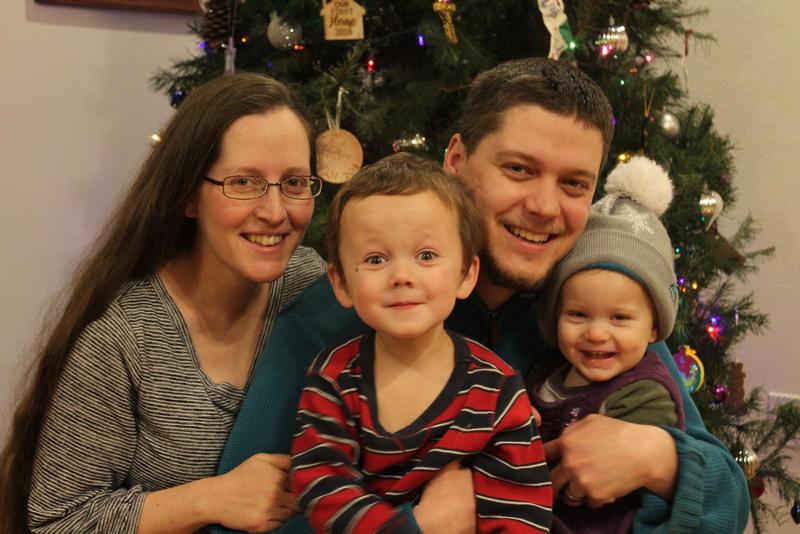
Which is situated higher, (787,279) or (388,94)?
(388,94)

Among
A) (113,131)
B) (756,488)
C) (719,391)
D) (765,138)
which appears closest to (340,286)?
(719,391)

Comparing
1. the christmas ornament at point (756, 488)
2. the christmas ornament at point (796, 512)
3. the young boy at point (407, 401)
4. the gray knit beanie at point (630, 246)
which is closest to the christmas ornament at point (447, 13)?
the gray knit beanie at point (630, 246)

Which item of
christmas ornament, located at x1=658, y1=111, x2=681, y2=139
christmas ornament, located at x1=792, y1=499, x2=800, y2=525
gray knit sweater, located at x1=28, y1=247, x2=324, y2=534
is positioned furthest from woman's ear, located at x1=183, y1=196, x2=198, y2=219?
christmas ornament, located at x1=792, y1=499, x2=800, y2=525

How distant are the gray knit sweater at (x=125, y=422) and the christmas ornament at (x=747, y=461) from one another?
5.58ft

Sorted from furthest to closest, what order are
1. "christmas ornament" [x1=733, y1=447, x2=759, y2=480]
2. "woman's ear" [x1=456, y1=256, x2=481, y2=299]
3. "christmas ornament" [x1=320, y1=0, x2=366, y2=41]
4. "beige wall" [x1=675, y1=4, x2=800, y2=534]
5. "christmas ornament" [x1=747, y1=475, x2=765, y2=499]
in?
1. "beige wall" [x1=675, y1=4, x2=800, y2=534]
2. "christmas ornament" [x1=747, y1=475, x2=765, y2=499]
3. "christmas ornament" [x1=733, y1=447, x2=759, y2=480]
4. "christmas ornament" [x1=320, y1=0, x2=366, y2=41]
5. "woman's ear" [x1=456, y1=256, x2=481, y2=299]

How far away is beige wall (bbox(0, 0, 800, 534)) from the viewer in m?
2.86

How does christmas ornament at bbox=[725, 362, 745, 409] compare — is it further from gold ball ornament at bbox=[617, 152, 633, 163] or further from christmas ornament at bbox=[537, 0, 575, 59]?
christmas ornament at bbox=[537, 0, 575, 59]

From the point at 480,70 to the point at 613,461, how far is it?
1.26 metres

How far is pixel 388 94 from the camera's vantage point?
2.28m

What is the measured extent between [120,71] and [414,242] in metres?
2.33

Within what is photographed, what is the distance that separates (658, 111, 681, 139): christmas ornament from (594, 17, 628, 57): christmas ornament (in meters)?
0.25

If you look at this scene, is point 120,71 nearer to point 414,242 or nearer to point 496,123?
point 496,123

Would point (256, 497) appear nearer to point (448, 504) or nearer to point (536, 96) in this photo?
point (448, 504)

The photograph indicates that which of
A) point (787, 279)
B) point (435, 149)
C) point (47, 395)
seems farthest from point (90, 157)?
point (787, 279)
